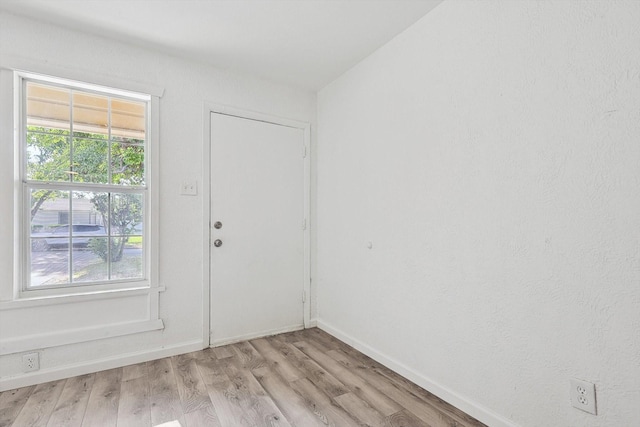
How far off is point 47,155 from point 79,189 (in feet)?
0.98

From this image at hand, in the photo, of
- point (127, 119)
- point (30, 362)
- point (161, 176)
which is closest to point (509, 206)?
point (161, 176)

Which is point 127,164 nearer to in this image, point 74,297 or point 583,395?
point 74,297

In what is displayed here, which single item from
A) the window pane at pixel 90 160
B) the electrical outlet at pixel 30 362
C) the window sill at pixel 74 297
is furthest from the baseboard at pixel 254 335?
the window pane at pixel 90 160

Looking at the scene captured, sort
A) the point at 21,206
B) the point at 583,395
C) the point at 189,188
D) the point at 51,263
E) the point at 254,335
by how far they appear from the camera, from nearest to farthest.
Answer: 1. the point at 583,395
2. the point at 21,206
3. the point at 51,263
4. the point at 189,188
5. the point at 254,335

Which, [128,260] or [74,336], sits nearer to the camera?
[74,336]

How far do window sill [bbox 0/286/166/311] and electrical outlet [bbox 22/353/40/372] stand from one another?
1.09 ft

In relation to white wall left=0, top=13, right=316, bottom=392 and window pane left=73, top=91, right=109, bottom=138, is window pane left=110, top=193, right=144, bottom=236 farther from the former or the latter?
window pane left=73, top=91, right=109, bottom=138

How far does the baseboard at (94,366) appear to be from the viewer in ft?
6.75

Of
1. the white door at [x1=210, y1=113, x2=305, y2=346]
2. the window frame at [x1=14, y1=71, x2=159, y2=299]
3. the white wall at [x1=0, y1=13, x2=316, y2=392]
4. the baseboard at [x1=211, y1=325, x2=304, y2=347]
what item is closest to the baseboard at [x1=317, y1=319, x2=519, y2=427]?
the baseboard at [x1=211, y1=325, x2=304, y2=347]

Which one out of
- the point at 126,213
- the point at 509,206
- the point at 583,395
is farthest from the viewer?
the point at 126,213

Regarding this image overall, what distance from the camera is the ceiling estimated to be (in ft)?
6.48

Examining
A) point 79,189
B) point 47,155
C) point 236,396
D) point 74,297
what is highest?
point 47,155

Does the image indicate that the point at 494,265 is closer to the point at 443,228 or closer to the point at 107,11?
the point at 443,228

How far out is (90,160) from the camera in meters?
2.34
